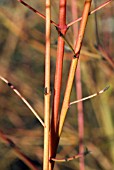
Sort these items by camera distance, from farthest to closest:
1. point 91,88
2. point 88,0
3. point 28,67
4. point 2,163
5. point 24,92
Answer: point 28,67, point 2,163, point 24,92, point 91,88, point 88,0

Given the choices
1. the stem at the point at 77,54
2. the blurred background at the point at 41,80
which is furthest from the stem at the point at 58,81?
the blurred background at the point at 41,80

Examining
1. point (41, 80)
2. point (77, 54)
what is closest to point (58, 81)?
point (77, 54)

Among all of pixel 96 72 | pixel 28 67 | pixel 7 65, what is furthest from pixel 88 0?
pixel 28 67

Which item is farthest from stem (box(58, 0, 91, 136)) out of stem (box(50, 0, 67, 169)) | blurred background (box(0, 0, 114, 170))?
blurred background (box(0, 0, 114, 170))

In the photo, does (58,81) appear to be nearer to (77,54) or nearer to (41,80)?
(77,54)

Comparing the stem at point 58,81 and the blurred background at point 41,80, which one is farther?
the blurred background at point 41,80

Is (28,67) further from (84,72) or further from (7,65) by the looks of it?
(84,72)

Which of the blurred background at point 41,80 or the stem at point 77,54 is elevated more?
the blurred background at point 41,80

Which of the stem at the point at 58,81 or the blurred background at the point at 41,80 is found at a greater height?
the blurred background at the point at 41,80

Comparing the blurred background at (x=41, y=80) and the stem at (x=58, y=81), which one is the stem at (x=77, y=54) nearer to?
the stem at (x=58, y=81)
